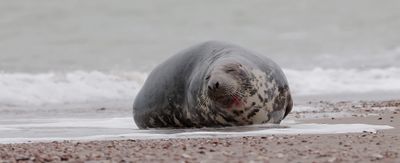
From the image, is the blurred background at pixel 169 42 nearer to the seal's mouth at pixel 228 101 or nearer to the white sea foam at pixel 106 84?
the white sea foam at pixel 106 84

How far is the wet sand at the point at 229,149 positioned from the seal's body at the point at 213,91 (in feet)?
2.93

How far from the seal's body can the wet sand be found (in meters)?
0.89

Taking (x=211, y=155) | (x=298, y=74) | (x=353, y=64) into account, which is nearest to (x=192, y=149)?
(x=211, y=155)

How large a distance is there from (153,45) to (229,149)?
15008 millimetres

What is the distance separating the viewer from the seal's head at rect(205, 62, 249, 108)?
19.8ft

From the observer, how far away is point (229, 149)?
4531mm

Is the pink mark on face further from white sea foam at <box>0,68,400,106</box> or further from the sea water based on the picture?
white sea foam at <box>0,68,400,106</box>

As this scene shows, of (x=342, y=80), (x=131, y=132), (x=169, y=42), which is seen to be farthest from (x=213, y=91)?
(x=169, y=42)

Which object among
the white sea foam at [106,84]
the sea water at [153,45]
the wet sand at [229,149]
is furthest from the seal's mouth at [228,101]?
the white sea foam at [106,84]

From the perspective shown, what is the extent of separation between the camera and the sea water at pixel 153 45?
39.5 ft

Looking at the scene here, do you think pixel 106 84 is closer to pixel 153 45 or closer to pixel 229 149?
pixel 153 45

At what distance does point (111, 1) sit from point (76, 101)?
37.0ft

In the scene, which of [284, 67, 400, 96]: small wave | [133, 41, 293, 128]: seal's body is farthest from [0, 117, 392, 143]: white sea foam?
[284, 67, 400, 96]: small wave

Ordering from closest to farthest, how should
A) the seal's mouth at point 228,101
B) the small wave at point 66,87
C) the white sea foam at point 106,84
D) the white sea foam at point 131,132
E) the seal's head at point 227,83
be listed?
the white sea foam at point 131,132 < the seal's head at point 227,83 < the seal's mouth at point 228,101 < the small wave at point 66,87 < the white sea foam at point 106,84
